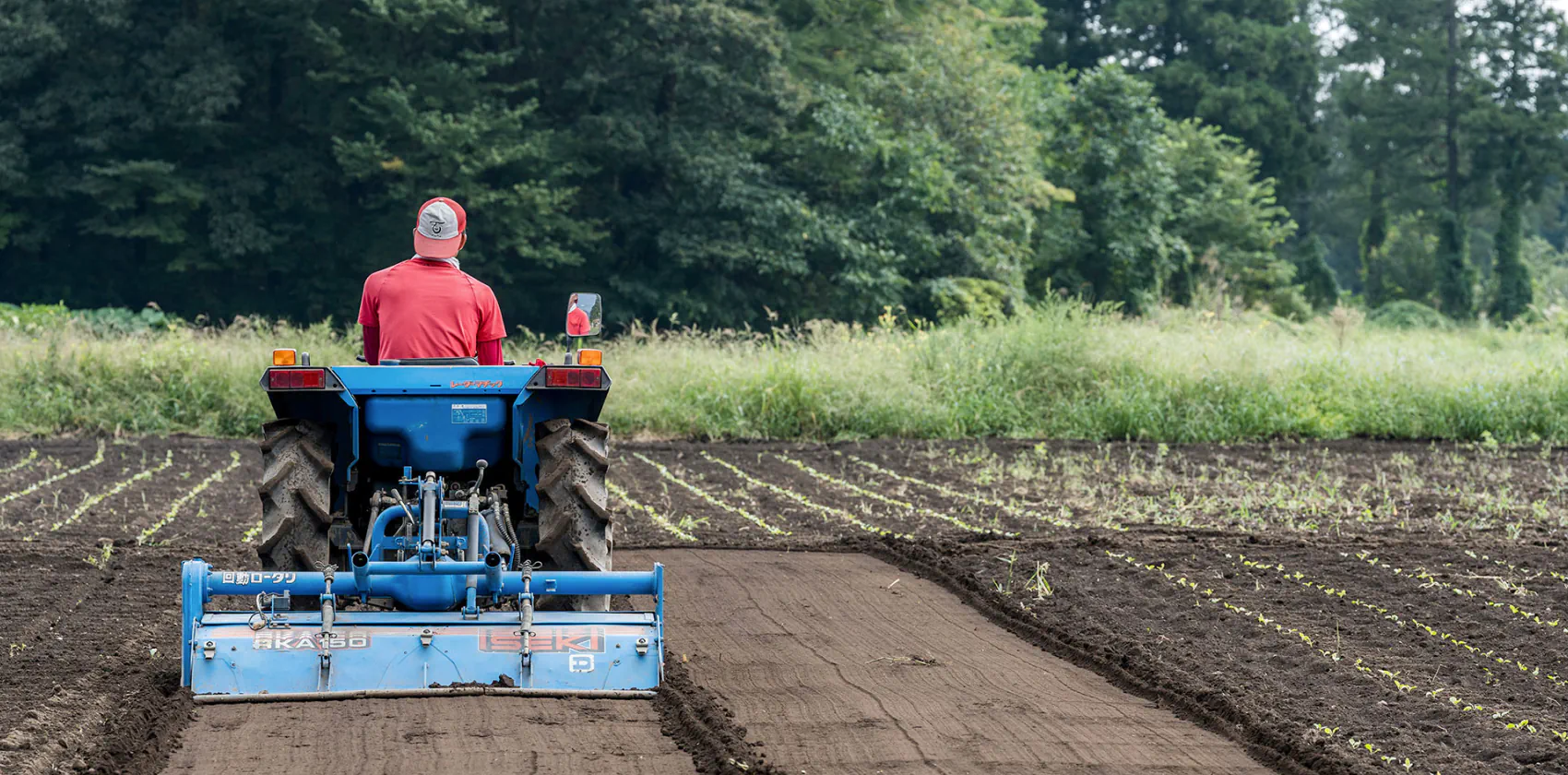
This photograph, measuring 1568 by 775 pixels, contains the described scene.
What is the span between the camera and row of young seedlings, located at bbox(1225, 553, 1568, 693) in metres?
7.05

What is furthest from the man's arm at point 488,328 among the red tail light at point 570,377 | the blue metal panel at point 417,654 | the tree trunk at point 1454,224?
the tree trunk at point 1454,224

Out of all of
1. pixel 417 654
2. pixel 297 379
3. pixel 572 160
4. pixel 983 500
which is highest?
pixel 572 160

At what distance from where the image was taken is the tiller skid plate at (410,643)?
6105 mm

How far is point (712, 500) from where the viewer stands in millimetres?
12977

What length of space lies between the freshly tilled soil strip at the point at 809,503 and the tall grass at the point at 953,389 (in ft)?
8.60

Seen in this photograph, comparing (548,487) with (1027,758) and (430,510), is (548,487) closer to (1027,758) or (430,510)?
(430,510)

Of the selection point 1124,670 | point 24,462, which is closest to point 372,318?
point 1124,670

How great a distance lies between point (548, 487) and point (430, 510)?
1.82 feet

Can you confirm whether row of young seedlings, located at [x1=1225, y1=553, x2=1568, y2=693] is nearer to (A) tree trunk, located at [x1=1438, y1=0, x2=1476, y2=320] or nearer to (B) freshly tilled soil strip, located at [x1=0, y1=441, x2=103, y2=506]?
(B) freshly tilled soil strip, located at [x1=0, y1=441, x2=103, y2=506]

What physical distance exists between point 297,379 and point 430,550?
0.90m

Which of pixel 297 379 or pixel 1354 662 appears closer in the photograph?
pixel 297 379

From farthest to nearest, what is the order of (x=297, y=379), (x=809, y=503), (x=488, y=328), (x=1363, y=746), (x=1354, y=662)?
(x=809, y=503)
(x=1354, y=662)
(x=488, y=328)
(x=297, y=379)
(x=1363, y=746)

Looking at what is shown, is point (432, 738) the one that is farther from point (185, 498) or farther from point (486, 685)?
point (185, 498)

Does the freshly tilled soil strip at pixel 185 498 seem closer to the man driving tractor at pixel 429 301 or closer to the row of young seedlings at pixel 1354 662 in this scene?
the man driving tractor at pixel 429 301
